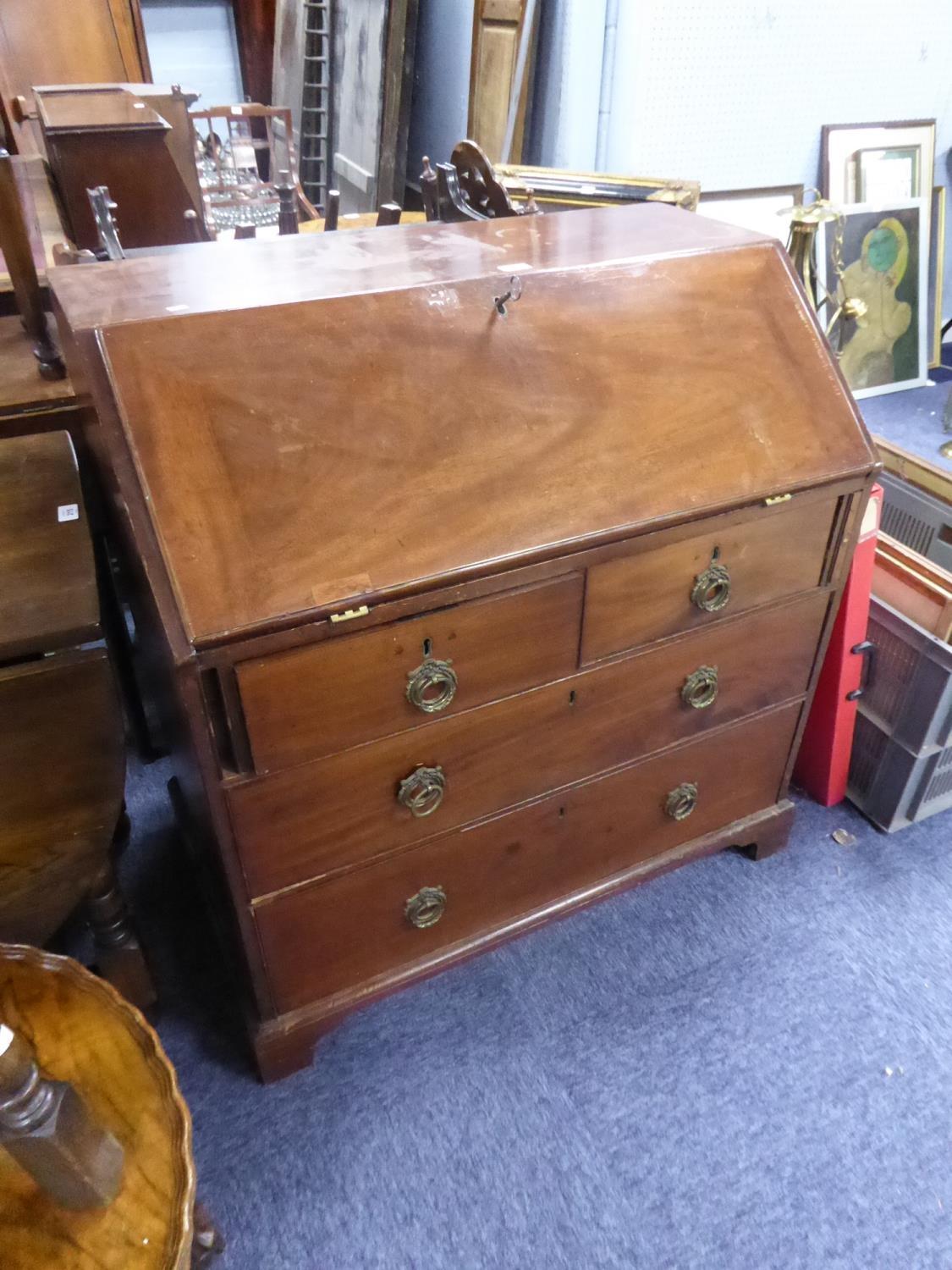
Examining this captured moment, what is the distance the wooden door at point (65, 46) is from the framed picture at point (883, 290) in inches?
125

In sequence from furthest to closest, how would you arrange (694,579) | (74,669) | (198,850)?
1. (198,850)
2. (694,579)
3. (74,669)

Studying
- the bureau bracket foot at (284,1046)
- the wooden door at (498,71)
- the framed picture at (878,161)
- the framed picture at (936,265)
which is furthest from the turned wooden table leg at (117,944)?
the framed picture at (936,265)

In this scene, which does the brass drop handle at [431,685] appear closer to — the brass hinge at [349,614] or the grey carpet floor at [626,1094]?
the brass hinge at [349,614]

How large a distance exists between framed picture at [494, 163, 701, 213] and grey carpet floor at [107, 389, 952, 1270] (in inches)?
57.0

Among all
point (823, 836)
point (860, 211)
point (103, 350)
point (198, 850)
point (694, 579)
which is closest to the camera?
point (103, 350)

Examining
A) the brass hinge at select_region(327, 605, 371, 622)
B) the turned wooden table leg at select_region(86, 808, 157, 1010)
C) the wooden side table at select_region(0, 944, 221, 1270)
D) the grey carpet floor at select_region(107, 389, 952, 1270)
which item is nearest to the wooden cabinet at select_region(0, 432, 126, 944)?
the turned wooden table leg at select_region(86, 808, 157, 1010)

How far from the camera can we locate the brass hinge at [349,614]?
959mm

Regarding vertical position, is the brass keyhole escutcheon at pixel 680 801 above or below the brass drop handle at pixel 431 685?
below

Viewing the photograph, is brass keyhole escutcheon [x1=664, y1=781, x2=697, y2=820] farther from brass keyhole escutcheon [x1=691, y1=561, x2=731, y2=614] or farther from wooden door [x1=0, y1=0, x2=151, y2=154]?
wooden door [x1=0, y1=0, x2=151, y2=154]

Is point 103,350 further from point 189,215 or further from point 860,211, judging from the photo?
point 860,211

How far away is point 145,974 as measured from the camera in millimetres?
1447

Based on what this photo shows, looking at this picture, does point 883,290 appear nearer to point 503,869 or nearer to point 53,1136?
point 503,869

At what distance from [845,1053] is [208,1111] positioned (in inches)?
40.9

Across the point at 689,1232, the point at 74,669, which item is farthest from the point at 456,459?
the point at 689,1232
